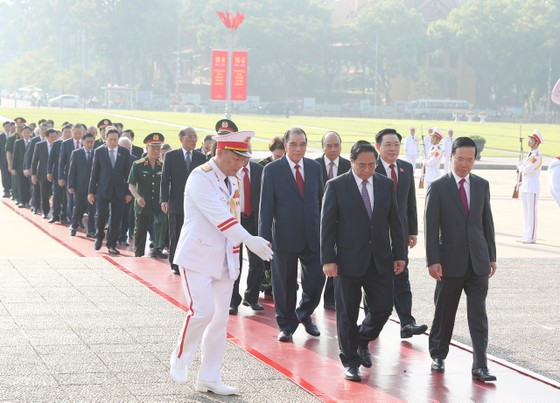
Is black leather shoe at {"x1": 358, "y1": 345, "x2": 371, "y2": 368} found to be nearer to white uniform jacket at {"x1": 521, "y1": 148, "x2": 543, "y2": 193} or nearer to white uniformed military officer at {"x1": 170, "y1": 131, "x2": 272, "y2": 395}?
white uniformed military officer at {"x1": 170, "y1": 131, "x2": 272, "y2": 395}

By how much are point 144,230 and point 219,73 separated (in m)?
24.4

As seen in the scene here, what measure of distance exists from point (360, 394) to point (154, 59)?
114 metres

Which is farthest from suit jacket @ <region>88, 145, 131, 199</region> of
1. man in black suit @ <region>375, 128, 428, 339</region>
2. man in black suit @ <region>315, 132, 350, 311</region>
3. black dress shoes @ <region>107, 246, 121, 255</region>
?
man in black suit @ <region>375, 128, 428, 339</region>

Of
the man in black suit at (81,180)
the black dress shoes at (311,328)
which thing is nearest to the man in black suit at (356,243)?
the black dress shoes at (311,328)

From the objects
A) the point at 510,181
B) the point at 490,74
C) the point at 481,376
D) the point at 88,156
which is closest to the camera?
the point at 481,376

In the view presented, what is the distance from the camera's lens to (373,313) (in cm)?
741

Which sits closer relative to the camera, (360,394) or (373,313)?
(360,394)

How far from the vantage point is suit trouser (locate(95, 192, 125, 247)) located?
1407cm

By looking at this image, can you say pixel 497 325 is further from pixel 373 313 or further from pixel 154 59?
pixel 154 59

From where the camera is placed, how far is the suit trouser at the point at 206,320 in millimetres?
6570

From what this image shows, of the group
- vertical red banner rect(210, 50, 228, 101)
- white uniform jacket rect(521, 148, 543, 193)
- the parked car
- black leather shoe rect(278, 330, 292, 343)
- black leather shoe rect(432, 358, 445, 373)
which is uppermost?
vertical red banner rect(210, 50, 228, 101)

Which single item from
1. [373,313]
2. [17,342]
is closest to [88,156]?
[17,342]

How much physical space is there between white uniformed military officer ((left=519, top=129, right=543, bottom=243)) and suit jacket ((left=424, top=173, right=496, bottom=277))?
8.96 m

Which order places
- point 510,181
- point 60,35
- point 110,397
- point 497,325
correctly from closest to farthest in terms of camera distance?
point 110,397, point 497,325, point 510,181, point 60,35
